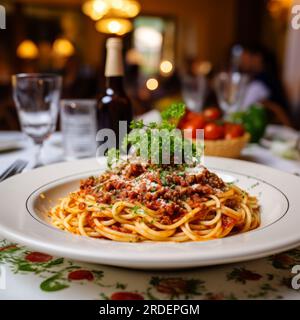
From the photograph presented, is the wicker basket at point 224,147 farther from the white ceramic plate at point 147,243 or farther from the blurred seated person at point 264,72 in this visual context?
the blurred seated person at point 264,72

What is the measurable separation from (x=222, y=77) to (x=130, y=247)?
195 centimetres

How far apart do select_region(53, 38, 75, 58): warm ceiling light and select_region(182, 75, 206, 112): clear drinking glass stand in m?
8.40

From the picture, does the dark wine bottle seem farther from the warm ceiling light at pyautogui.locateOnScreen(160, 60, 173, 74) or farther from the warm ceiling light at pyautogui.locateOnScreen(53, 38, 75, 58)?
the warm ceiling light at pyautogui.locateOnScreen(53, 38, 75, 58)

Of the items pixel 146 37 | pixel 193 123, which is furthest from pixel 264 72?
pixel 146 37

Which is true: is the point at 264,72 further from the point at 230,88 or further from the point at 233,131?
the point at 233,131

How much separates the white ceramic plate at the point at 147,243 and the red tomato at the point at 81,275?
0.07 meters

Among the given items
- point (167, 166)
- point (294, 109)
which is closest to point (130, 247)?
point (167, 166)

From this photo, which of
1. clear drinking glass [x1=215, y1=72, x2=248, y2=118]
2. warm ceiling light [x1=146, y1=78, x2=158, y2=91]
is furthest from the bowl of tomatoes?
warm ceiling light [x1=146, y1=78, x2=158, y2=91]

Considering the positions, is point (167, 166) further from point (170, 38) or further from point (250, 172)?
point (170, 38)

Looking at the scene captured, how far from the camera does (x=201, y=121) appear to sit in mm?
1857

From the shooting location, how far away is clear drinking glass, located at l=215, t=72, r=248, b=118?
8.32 feet

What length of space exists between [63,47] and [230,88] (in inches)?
350

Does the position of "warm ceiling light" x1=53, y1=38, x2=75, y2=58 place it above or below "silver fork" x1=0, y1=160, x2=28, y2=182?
above

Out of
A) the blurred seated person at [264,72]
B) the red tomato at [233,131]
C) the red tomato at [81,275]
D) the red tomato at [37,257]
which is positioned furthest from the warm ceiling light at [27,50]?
the red tomato at [81,275]
